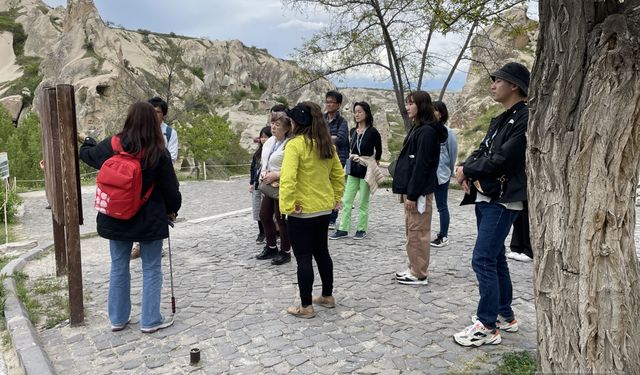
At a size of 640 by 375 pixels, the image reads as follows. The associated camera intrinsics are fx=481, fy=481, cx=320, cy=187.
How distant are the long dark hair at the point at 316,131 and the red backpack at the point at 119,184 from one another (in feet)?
4.34

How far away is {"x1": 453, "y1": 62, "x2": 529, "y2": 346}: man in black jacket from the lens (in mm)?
3273

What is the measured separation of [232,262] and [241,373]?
9.57 ft

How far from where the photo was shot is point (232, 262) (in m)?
6.12

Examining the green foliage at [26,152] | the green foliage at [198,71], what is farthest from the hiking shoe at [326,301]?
the green foliage at [198,71]

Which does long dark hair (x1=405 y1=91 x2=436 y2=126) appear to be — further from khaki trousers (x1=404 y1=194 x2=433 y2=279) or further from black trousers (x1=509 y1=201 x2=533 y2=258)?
black trousers (x1=509 y1=201 x2=533 y2=258)

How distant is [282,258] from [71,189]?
2563 mm

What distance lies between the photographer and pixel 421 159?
177 inches

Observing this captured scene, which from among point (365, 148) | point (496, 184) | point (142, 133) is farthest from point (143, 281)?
point (365, 148)

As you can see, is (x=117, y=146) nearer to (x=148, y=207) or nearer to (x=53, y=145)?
(x=148, y=207)

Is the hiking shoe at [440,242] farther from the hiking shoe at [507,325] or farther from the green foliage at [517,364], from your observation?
the green foliage at [517,364]

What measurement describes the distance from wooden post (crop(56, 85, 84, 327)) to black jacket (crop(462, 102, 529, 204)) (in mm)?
3283

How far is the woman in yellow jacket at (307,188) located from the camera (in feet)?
13.0

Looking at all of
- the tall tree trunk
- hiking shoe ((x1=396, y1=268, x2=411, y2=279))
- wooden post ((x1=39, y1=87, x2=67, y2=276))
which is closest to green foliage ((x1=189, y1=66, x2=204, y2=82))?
wooden post ((x1=39, y1=87, x2=67, y2=276))

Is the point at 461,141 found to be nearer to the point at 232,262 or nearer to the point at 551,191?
the point at 232,262
